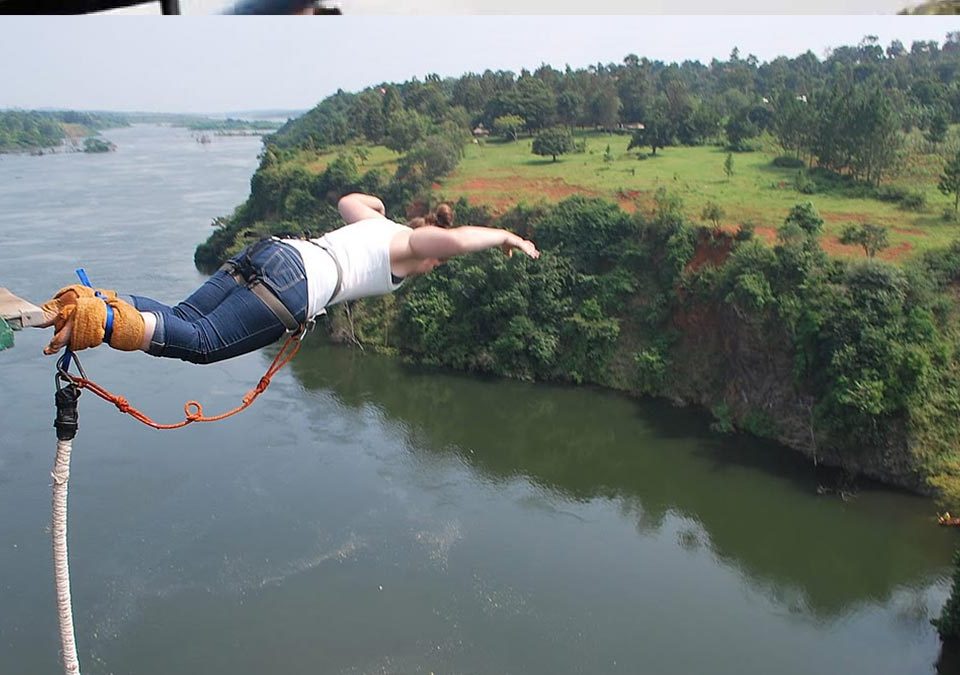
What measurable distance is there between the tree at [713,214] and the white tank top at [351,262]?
7.94m

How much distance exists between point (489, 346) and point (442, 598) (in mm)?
4027

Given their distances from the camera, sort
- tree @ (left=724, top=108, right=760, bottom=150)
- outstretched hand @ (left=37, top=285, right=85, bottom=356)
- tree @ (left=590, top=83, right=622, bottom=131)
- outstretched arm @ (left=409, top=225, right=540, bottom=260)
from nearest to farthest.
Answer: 1. outstretched hand @ (left=37, top=285, right=85, bottom=356)
2. outstretched arm @ (left=409, top=225, right=540, bottom=260)
3. tree @ (left=724, top=108, right=760, bottom=150)
4. tree @ (left=590, top=83, right=622, bottom=131)

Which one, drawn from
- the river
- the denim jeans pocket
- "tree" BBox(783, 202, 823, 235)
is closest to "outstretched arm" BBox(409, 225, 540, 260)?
the denim jeans pocket

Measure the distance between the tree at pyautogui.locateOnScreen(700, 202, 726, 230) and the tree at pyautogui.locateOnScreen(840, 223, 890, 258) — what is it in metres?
1.22

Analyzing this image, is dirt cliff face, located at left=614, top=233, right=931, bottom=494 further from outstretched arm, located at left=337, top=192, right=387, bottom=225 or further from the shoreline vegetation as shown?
the shoreline vegetation

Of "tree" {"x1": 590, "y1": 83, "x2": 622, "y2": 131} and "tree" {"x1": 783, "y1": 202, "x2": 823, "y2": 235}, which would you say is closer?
"tree" {"x1": 783, "y1": 202, "x2": 823, "y2": 235}

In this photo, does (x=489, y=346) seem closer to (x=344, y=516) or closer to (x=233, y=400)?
(x=233, y=400)

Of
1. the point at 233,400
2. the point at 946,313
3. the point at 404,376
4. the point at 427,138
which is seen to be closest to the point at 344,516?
the point at 233,400

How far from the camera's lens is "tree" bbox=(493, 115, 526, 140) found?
1458cm

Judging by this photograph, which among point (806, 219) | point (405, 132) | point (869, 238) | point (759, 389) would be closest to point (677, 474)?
point (759, 389)

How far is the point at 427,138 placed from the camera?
41.0ft

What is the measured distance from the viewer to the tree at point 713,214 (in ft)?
29.1

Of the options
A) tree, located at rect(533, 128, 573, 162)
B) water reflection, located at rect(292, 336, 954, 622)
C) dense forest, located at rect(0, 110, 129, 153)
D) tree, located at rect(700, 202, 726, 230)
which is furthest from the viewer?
dense forest, located at rect(0, 110, 129, 153)

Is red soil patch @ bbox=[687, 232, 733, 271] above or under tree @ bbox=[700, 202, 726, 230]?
under
